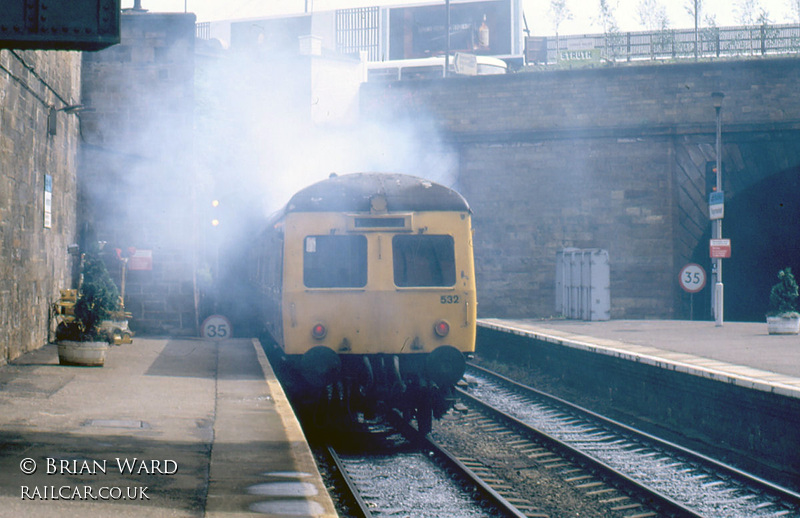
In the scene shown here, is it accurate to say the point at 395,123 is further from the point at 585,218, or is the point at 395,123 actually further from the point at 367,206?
the point at 367,206

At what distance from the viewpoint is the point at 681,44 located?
26281mm

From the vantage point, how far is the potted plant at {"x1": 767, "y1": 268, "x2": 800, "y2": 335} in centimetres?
1705

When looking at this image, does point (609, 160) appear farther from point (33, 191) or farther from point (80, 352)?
point (80, 352)

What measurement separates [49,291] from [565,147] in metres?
15.4

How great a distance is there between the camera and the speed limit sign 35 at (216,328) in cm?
1612

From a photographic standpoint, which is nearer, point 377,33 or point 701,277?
point 701,277

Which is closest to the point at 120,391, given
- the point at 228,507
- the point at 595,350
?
the point at 228,507

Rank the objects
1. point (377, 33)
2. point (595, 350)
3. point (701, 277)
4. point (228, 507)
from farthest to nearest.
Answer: point (377, 33), point (701, 277), point (595, 350), point (228, 507)

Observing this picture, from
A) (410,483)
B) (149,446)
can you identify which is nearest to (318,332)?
(410,483)

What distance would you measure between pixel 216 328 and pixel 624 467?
9869mm

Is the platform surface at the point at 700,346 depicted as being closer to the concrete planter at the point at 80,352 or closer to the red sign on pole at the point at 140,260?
the concrete planter at the point at 80,352

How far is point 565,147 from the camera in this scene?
80.7 ft

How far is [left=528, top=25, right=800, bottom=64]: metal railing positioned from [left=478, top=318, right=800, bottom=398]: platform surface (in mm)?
9445

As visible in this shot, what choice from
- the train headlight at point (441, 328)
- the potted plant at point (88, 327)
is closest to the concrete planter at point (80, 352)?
the potted plant at point (88, 327)
